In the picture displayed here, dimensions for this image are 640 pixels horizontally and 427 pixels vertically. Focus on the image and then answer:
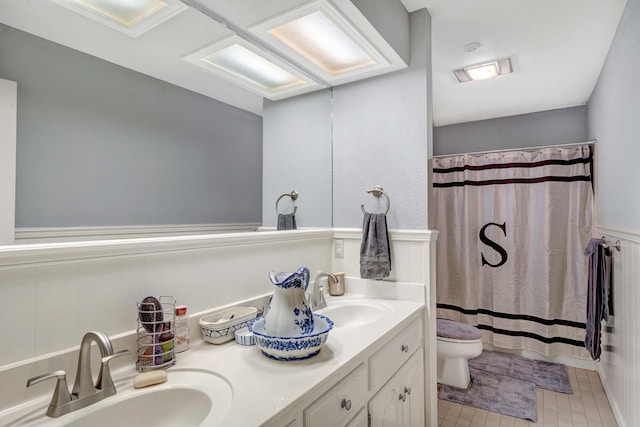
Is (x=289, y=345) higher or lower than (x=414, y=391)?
higher

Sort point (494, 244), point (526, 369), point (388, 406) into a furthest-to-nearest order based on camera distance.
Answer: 1. point (494, 244)
2. point (526, 369)
3. point (388, 406)

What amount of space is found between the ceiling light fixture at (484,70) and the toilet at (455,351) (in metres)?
1.89

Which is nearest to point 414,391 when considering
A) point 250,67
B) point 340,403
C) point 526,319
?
point 340,403

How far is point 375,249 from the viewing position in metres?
1.85

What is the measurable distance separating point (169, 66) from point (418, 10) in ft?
4.51

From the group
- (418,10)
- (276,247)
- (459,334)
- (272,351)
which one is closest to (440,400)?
(459,334)

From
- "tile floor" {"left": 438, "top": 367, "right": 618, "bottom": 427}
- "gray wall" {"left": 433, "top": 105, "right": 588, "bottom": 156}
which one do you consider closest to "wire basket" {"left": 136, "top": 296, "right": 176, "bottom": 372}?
"tile floor" {"left": 438, "top": 367, "right": 618, "bottom": 427}

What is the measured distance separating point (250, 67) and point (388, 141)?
83 centimetres

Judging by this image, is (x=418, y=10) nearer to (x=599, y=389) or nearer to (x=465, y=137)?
(x=465, y=137)

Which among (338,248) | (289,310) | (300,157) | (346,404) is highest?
(300,157)

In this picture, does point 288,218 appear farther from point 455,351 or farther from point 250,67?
point 455,351

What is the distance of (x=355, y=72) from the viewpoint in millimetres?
1913

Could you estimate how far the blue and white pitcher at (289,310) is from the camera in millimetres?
1090

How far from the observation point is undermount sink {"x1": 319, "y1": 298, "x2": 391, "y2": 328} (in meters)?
1.68
